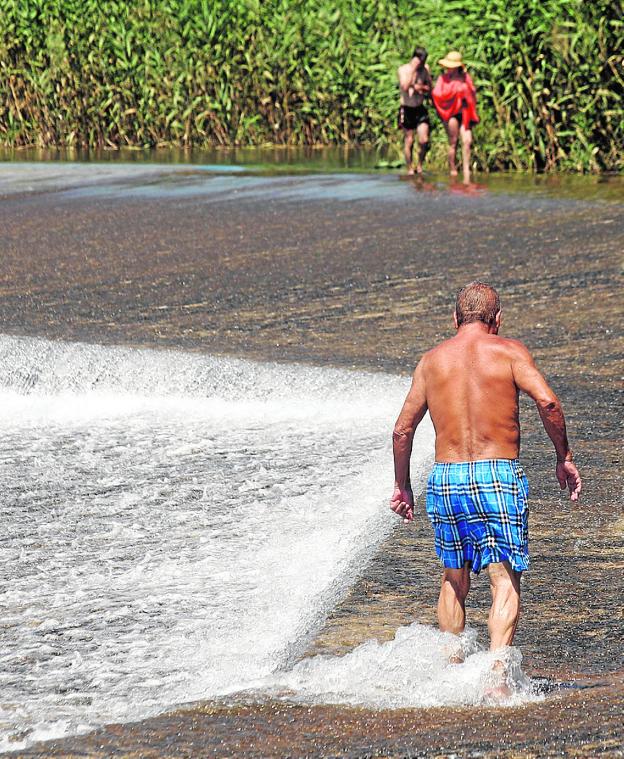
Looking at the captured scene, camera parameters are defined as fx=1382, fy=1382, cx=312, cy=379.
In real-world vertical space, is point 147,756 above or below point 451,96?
below

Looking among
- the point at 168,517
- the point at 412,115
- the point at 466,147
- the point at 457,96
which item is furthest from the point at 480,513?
the point at 412,115

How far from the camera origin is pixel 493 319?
4.27 m

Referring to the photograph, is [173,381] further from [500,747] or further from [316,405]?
[500,747]

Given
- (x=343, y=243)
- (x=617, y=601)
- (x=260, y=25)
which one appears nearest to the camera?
(x=617, y=601)

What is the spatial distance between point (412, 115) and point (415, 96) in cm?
27

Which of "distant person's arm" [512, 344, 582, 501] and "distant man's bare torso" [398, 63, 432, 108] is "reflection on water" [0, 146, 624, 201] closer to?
"distant man's bare torso" [398, 63, 432, 108]

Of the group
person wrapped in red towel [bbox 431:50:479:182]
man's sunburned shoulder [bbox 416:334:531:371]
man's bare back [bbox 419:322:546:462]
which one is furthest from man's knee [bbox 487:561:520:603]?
person wrapped in red towel [bbox 431:50:479:182]

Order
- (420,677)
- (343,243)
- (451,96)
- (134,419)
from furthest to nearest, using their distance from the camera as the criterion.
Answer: (451,96), (343,243), (134,419), (420,677)

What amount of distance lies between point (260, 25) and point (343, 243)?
32.4ft

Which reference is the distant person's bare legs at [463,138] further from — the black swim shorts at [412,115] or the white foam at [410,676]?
the white foam at [410,676]

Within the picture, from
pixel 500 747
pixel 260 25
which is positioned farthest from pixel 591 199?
pixel 500 747

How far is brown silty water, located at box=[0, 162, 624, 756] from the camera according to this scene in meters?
3.77

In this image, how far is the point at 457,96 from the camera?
15117 mm

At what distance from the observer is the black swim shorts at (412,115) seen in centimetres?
1590
